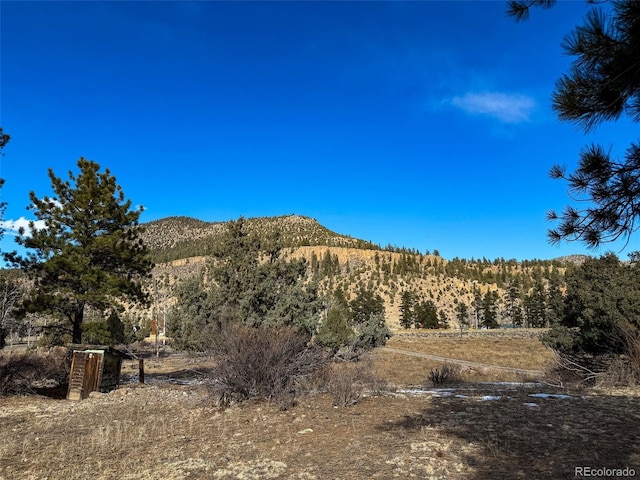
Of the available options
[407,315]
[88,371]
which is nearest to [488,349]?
[407,315]

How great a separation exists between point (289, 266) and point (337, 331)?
470 centimetres

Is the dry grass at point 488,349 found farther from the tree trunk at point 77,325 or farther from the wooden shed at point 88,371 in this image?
the tree trunk at point 77,325

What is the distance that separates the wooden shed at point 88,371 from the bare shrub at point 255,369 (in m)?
5.45

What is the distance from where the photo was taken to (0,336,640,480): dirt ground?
5379 mm

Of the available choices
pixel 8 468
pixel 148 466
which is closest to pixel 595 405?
pixel 148 466

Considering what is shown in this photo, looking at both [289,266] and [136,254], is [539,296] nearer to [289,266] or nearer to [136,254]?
[289,266]

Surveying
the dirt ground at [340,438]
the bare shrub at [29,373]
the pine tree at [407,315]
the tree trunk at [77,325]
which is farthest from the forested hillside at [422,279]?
the dirt ground at [340,438]

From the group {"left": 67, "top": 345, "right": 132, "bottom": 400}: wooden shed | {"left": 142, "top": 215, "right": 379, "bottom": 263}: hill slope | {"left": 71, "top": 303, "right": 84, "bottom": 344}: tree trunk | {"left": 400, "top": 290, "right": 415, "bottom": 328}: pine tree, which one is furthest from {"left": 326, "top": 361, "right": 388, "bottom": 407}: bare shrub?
{"left": 142, "top": 215, "right": 379, "bottom": 263}: hill slope

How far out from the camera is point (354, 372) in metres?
11.1

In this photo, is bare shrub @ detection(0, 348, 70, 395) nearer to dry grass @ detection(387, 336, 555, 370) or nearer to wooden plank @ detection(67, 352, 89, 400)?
wooden plank @ detection(67, 352, 89, 400)

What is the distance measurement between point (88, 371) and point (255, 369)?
6.79 m

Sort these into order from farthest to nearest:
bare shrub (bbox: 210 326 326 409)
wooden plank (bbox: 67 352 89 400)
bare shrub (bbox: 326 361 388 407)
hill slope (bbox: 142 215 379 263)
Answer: hill slope (bbox: 142 215 379 263)
wooden plank (bbox: 67 352 89 400)
bare shrub (bbox: 210 326 326 409)
bare shrub (bbox: 326 361 388 407)

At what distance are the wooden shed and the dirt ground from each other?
2.53 m

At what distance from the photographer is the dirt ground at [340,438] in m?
5.38
